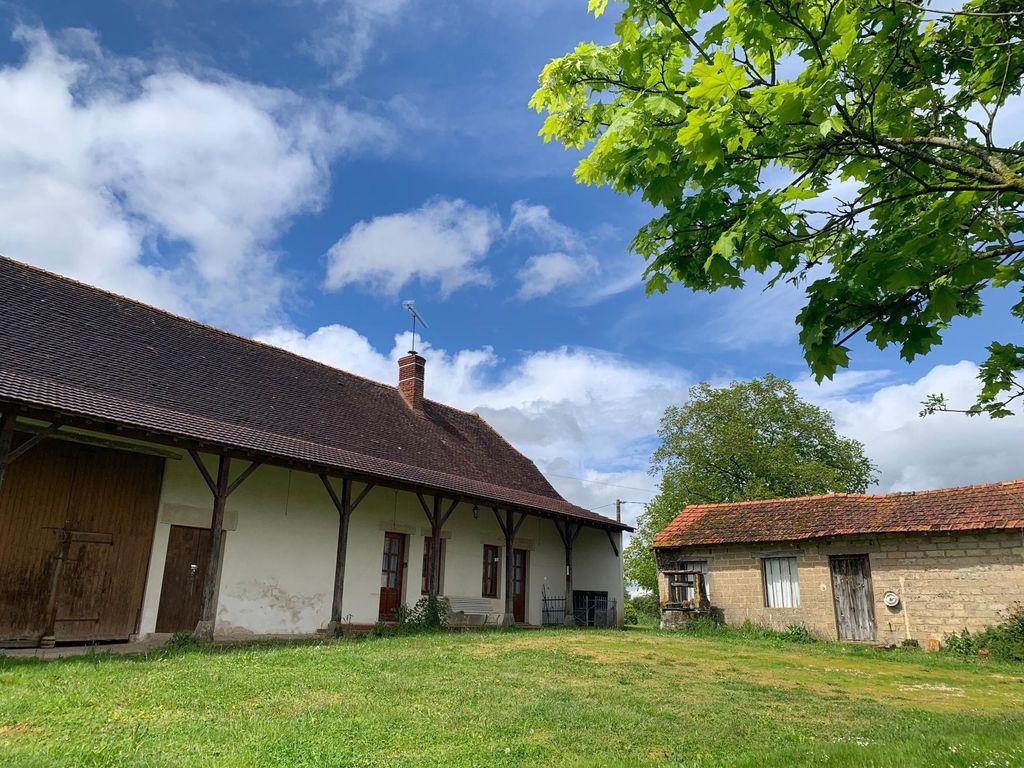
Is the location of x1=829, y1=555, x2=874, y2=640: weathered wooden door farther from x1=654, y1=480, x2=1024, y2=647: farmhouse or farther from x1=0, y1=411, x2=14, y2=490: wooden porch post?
x1=0, y1=411, x2=14, y2=490: wooden porch post

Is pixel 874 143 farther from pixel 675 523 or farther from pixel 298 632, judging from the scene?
pixel 675 523

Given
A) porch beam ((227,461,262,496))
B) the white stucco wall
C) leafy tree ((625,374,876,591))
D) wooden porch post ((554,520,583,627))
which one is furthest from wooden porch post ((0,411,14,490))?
leafy tree ((625,374,876,591))

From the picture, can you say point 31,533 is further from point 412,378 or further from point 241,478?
point 412,378

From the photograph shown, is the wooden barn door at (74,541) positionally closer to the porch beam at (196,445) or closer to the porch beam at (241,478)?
the porch beam at (196,445)

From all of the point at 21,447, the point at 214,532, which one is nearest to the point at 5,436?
the point at 21,447

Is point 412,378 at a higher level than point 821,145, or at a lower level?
higher

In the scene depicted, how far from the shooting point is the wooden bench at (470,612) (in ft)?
49.8

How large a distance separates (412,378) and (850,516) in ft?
39.7

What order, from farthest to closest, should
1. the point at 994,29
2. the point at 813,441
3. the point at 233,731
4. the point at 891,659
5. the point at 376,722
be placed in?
1. the point at 813,441
2. the point at 891,659
3. the point at 376,722
4. the point at 233,731
5. the point at 994,29

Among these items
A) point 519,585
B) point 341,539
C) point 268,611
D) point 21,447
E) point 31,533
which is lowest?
point 268,611

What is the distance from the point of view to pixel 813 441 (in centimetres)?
3331

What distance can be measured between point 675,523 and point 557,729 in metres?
14.8

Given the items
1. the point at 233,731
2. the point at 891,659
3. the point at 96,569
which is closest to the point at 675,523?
the point at 891,659

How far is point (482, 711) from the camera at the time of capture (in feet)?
19.0
